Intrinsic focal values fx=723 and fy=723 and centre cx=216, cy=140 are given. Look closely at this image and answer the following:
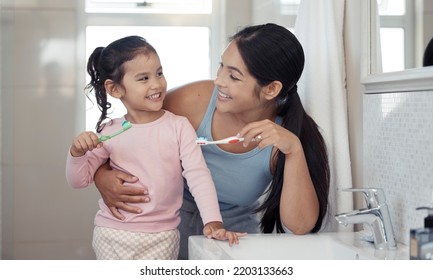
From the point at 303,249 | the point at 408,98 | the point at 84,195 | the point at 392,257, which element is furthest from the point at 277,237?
the point at 84,195

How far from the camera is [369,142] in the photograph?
1.38 meters

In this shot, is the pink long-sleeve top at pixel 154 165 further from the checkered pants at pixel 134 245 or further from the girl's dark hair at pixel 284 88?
the girl's dark hair at pixel 284 88

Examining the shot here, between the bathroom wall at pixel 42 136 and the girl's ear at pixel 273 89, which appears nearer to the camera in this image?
the girl's ear at pixel 273 89

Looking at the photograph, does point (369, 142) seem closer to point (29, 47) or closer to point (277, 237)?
point (277, 237)

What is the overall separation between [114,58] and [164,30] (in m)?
0.79

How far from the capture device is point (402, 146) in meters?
1.24

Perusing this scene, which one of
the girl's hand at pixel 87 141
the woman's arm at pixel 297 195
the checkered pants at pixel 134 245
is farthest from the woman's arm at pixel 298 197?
the girl's hand at pixel 87 141

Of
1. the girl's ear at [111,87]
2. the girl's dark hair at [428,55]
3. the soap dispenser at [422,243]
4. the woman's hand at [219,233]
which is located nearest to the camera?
the soap dispenser at [422,243]

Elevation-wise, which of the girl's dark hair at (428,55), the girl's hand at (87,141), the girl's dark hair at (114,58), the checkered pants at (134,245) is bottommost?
the checkered pants at (134,245)

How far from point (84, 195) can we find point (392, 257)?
50.2 inches

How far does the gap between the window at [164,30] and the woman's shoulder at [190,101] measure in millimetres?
635

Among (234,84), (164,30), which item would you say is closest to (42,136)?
(164,30)

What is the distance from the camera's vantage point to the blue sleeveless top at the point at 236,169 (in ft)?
5.09

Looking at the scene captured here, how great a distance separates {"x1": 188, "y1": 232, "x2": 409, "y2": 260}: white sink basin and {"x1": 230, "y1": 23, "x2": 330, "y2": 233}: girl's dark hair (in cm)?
12
